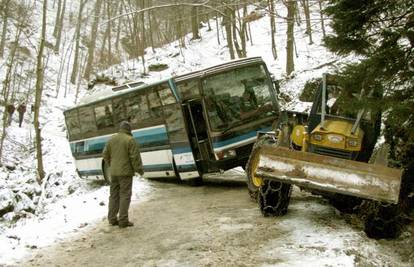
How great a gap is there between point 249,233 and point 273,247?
894 mm

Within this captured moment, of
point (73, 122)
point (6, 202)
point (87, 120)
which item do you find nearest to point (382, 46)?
point (87, 120)

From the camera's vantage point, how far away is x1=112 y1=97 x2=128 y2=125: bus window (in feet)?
53.5

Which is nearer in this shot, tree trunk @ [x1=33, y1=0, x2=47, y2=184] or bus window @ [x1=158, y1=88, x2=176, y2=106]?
bus window @ [x1=158, y1=88, x2=176, y2=106]

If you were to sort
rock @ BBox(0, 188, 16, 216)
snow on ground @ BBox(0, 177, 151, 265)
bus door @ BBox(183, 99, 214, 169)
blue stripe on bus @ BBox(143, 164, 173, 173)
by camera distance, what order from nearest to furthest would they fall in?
snow on ground @ BBox(0, 177, 151, 265)
bus door @ BBox(183, 99, 214, 169)
blue stripe on bus @ BBox(143, 164, 173, 173)
rock @ BBox(0, 188, 16, 216)

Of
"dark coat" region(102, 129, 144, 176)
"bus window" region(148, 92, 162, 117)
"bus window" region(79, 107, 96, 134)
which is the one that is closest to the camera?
"dark coat" region(102, 129, 144, 176)

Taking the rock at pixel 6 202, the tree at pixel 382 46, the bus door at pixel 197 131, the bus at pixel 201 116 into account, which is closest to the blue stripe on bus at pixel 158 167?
the bus at pixel 201 116

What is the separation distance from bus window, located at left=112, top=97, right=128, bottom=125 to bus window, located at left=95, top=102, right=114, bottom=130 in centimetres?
30

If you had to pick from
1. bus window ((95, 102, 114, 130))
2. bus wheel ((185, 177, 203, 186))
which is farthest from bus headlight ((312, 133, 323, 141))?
bus window ((95, 102, 114, 130))

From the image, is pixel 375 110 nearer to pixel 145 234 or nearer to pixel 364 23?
pixel 364 23

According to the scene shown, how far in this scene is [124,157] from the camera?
32.2 ft

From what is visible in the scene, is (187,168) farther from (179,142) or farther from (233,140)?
(233,140)

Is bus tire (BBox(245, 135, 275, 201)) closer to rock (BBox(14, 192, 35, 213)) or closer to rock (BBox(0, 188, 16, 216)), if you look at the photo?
rock (BBox(0, 188, 16, 216))

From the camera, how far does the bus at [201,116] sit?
1330 centimetres

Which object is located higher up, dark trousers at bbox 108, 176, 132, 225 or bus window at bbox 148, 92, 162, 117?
bus window at bbox 148, 92, 162, 117
